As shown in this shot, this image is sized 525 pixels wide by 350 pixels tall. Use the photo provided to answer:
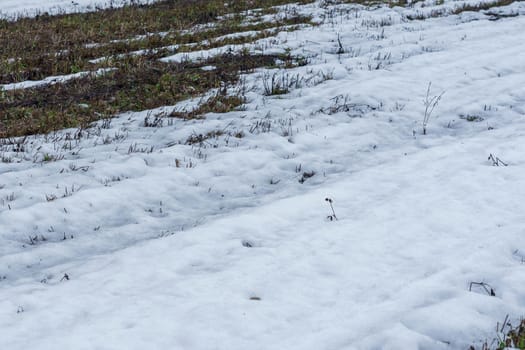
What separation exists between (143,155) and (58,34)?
32.4ft

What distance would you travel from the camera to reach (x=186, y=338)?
400 centimetres

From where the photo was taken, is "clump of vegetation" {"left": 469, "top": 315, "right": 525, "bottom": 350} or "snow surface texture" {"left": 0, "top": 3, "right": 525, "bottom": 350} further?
"snow surface texture" {"left": 0, "top": 3, "right": 525, "bottom": 350}

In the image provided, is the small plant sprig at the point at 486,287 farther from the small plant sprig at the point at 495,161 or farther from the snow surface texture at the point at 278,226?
the small plant sprig at the point at 495,161

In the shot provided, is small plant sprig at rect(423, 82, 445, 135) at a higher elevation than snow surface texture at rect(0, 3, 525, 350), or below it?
higher

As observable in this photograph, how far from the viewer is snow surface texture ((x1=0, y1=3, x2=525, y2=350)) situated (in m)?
4.15

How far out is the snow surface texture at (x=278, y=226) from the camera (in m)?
4.15

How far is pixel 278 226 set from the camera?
5680 mm

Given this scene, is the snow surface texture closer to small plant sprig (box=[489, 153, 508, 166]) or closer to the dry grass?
small plant sprig (box=[489, 153, 508, 166])

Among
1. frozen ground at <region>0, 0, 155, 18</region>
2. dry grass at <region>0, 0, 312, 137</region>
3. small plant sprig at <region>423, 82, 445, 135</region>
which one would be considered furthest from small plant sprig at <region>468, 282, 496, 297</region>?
frozen ground at <region>0, 0, 155, 18</region>

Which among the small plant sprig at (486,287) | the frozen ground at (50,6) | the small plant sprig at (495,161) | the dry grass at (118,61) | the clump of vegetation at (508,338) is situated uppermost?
the frozen ground at (50,6)

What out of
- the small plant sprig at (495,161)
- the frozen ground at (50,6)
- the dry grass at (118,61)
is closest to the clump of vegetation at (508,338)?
the small plant sprig at (495,161)

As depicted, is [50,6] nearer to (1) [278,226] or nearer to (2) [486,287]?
(1) [278,226]

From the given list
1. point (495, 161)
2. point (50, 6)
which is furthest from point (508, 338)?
point (50, 6)

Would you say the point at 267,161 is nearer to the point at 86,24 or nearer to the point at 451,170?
the point at 451,170
